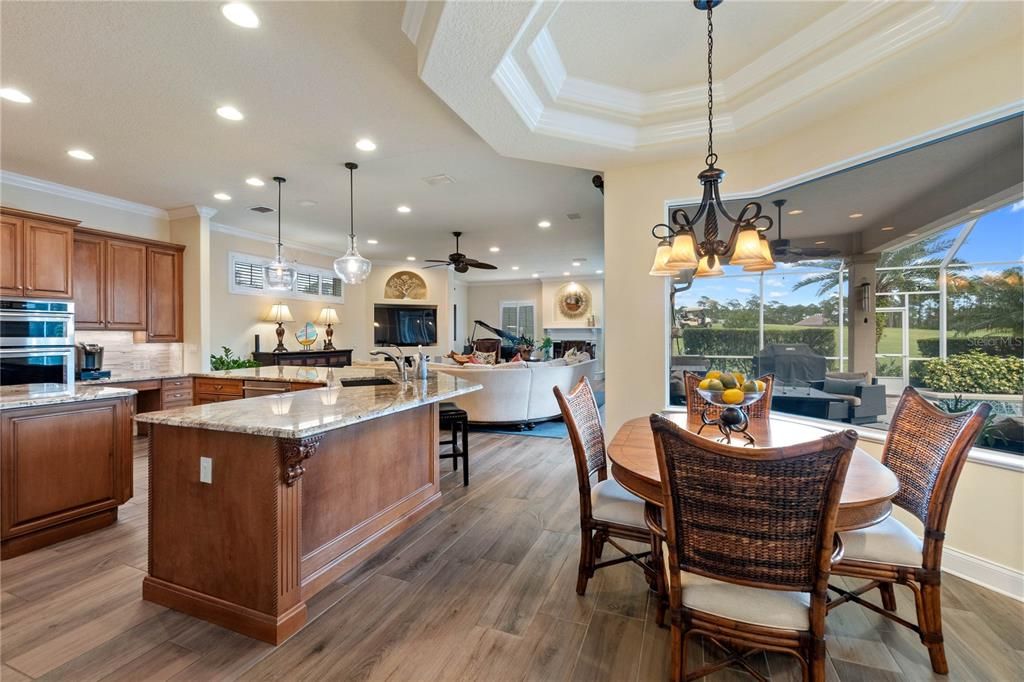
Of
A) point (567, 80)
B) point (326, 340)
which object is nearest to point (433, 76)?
point (567, 80)

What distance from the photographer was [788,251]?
343 cm

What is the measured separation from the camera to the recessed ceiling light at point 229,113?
3.01 m

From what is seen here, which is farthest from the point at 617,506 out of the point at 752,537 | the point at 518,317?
the point at 518,317

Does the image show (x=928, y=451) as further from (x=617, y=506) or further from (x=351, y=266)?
(x=351, y=266)

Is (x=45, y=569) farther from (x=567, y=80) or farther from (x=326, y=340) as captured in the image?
(x=326, y=340)

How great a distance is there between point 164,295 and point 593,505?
588cm

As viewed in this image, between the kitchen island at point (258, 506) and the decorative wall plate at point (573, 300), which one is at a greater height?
the decorative wall plate at point (573, 300)

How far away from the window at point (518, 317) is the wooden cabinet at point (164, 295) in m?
8.09

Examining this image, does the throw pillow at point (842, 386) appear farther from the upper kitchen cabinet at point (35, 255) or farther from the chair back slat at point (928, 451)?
the upper kitchen cabinet at point (35, 255)

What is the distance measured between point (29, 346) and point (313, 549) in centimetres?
396

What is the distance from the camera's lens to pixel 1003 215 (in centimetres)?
232

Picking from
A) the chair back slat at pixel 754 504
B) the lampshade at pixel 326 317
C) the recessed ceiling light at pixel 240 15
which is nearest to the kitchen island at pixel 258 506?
the chair back slat at pixel 754 504

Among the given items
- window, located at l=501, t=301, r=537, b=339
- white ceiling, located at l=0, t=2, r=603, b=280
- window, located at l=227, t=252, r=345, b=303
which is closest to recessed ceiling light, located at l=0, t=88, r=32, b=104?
white ceiling, located at l=0, t=2, r=603, b=280

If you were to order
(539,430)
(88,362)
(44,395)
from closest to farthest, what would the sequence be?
1. (44,395)
2. (88,362)
3. (539,430)
